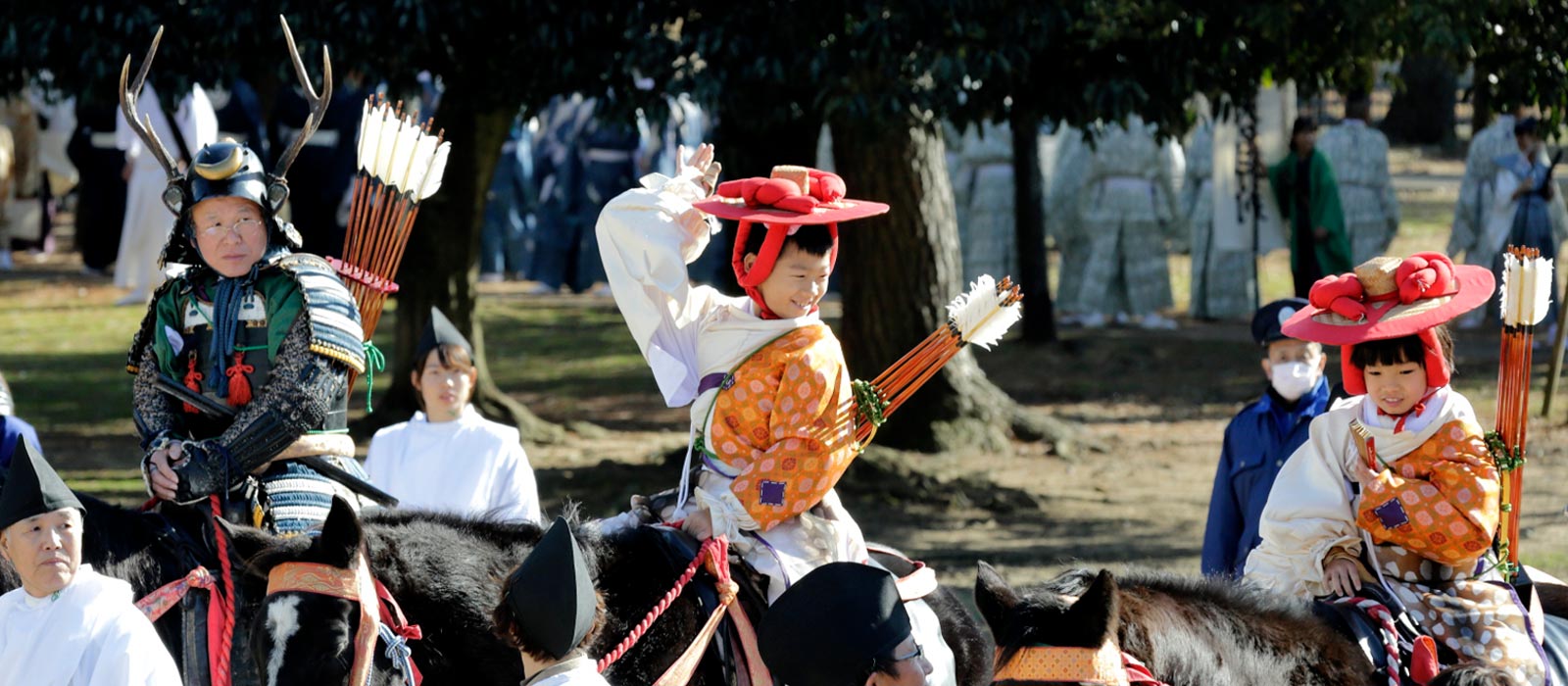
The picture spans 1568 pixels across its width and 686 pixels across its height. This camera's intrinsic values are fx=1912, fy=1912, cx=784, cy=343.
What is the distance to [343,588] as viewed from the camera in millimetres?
4008

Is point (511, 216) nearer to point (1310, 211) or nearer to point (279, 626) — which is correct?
point (1310, 211)

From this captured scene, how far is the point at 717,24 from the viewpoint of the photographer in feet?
31.0

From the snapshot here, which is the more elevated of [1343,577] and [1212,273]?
[1343,577]

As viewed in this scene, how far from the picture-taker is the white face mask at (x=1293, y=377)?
6184mm

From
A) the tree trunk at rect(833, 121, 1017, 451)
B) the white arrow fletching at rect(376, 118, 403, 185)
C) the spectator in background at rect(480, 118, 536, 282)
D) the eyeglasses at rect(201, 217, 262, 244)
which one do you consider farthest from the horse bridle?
the spectator in background at rect(480, 118, 536, 282)

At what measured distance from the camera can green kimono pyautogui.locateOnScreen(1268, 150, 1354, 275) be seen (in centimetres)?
1398

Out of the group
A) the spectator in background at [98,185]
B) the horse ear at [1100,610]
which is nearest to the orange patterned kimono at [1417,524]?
the horse ear at [1100,610]

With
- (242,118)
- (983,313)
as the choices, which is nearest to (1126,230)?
(242,118)

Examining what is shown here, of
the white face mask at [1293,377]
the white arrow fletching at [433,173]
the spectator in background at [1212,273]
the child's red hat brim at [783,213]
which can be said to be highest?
the white arrow fletching at [433,173]

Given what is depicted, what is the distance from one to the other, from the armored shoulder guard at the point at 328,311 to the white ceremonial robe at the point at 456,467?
1.30m

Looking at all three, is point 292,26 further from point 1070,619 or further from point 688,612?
point 1070,619

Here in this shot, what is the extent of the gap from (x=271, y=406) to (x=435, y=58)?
5.75m

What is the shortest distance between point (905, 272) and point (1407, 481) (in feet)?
23.2

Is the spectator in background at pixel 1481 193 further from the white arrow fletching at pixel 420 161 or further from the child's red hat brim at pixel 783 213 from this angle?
the child's red hat brim at pixel 783 213
